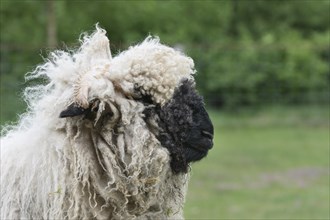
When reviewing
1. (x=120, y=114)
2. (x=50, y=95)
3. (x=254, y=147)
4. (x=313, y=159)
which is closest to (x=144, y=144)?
(x=120, y=114)

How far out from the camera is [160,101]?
3564mm

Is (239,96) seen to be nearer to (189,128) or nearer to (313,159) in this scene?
(313,159)

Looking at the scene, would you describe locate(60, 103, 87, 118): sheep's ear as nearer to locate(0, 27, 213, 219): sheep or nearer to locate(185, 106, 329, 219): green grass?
locate(0, 27, 213, 219): sheep

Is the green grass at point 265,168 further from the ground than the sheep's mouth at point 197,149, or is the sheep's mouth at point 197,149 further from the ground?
the green grass at point 265,168

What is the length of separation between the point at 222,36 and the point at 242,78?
543 cm

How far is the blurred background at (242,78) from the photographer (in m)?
10.5

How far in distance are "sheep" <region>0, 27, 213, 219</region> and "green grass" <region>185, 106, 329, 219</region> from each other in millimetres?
4679

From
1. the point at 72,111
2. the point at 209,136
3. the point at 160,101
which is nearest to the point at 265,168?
the point at 209,136

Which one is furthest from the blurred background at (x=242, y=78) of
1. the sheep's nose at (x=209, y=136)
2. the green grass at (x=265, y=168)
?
the sheep's nose at (x=209, y=136)

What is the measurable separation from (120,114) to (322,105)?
1478cm

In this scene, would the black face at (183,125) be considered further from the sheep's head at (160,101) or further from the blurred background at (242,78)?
the blurred background at (242,78)

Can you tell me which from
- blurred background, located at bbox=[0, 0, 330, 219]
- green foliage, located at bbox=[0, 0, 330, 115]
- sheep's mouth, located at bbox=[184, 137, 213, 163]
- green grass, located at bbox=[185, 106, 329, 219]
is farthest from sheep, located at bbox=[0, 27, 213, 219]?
green foliage, located at bbox=[0, 0, 330, 115]

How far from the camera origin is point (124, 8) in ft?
66.6

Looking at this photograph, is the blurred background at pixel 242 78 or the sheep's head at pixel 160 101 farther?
the blurred background at pixel 242 78
